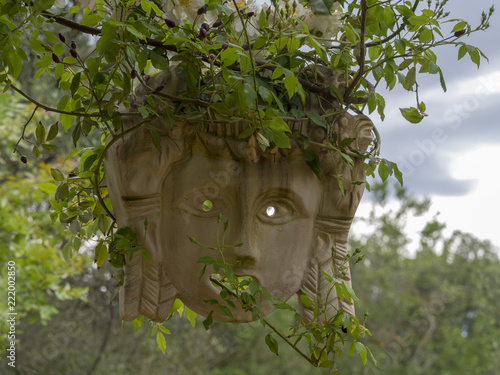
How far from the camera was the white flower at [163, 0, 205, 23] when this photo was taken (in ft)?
3.23

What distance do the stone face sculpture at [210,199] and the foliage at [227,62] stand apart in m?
0.03

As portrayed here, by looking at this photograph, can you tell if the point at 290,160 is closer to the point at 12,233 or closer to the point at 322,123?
the point at 322,123

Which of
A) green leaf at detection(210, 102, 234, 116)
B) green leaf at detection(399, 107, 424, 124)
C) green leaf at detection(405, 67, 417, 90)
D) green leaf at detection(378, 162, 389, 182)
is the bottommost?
green leaf at detection(378, 162, 389, 182)

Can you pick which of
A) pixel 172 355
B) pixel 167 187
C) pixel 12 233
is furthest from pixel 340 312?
pixel 172 355

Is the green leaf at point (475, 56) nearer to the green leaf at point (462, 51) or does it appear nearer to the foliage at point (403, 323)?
the green leaf at point (462, 51)

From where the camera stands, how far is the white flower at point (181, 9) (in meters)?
0.98

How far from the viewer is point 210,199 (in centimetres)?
104

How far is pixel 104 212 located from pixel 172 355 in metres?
3.59

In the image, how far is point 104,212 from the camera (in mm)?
1128

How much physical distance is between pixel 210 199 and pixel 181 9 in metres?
0.33

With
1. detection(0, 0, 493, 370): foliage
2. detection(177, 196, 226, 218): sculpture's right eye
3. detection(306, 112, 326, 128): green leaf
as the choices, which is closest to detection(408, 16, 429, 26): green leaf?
detection(0, 0, 493, 370): foliage

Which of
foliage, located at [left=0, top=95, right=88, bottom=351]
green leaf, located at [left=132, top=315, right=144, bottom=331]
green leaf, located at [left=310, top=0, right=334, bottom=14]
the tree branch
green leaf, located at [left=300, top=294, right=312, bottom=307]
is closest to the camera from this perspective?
green leaf, located at [left=310, top=0, right=334, bottom=14]

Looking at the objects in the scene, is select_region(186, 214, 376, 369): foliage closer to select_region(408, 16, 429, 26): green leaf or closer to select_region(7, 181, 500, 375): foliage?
select_region(408, 16, 429, 26): green leaf

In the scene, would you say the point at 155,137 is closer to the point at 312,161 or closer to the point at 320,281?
the point at 312,161
